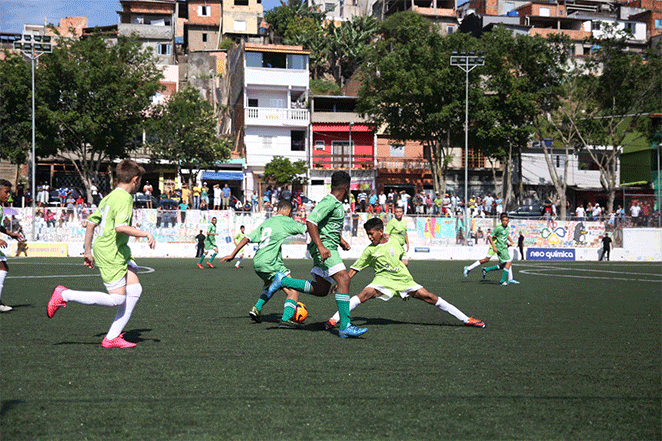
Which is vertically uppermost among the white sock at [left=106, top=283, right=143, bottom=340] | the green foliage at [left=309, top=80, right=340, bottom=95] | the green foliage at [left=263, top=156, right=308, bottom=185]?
the green foliage at [left=309, top=80, right=340, bottom=95]

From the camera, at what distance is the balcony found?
5316 centimetres

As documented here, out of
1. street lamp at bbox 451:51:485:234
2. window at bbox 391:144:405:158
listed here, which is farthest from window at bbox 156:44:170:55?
street lamp at bbox 451:51:485:234

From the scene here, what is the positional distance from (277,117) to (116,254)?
47.6 m

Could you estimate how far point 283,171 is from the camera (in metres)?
47.0

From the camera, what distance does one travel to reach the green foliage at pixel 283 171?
154 feet

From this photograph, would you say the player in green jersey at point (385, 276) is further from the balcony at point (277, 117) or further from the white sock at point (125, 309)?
the balcony at point (277, 117)

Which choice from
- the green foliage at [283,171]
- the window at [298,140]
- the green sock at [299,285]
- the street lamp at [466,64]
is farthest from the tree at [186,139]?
the green sock at [299,285]

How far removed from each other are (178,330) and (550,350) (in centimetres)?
445

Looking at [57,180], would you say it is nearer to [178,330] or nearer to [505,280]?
[505,280]

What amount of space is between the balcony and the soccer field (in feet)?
140

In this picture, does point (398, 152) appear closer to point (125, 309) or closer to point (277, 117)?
point (277, 117)

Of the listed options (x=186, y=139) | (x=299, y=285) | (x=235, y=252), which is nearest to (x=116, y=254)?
(x=235, y=252)

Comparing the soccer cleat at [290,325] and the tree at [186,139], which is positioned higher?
the tree at [186,139]

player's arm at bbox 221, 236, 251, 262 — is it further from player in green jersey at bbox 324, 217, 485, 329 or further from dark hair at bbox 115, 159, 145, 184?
dark hair at bbox 115, 159, 145, 184
